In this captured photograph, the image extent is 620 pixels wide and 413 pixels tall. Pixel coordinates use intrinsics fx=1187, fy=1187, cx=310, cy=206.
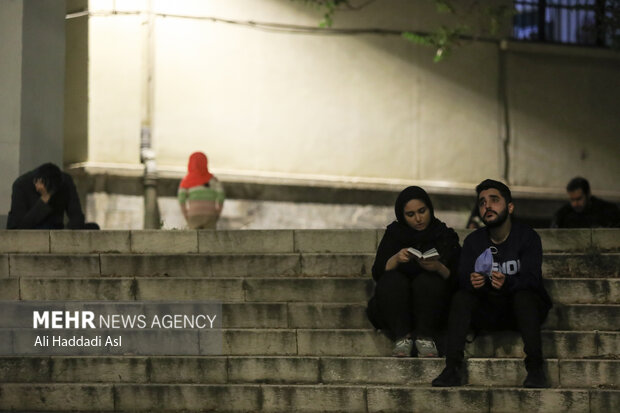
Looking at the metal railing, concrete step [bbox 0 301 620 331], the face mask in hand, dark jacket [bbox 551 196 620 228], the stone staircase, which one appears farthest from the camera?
the metal railing

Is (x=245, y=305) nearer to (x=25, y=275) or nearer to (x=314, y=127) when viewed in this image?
(x=25, y=275)

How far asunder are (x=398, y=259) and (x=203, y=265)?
2.02m

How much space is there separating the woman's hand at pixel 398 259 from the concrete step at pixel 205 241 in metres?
1.63

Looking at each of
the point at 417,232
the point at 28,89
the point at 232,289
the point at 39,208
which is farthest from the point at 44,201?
the point at 417,232

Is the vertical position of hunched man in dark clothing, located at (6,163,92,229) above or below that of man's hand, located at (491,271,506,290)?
above

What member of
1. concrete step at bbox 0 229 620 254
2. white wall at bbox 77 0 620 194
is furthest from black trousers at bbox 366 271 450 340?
white wall at bbox 77 0 620 194

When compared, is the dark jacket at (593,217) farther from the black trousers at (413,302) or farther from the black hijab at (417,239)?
the black trousers at (413,302)

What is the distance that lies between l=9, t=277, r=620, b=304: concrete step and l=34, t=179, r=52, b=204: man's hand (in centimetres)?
161

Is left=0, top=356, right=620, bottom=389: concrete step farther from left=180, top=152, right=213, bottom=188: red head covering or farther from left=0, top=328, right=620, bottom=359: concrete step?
left=180, top=152, right=213, bottom=188: red head covering

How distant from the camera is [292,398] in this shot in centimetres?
772

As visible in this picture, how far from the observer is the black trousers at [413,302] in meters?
7.96

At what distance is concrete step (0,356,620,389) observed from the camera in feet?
25.5

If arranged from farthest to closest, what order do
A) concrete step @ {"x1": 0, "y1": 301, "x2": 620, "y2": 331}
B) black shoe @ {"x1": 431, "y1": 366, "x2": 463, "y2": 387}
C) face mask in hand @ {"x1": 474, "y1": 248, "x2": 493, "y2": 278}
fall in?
concrete step @ {"x1": 0, "y1": 301, "x2": 620, "y2": 331} < face mask in hand @ {"x1": 474, "y1": 248, "x2": 493, "y2": 278} < black shoe @ {"x1": 431, "y1": 366, "x2": 463, "y2": 387}

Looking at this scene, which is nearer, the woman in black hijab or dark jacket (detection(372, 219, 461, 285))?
the woman in black hijab
